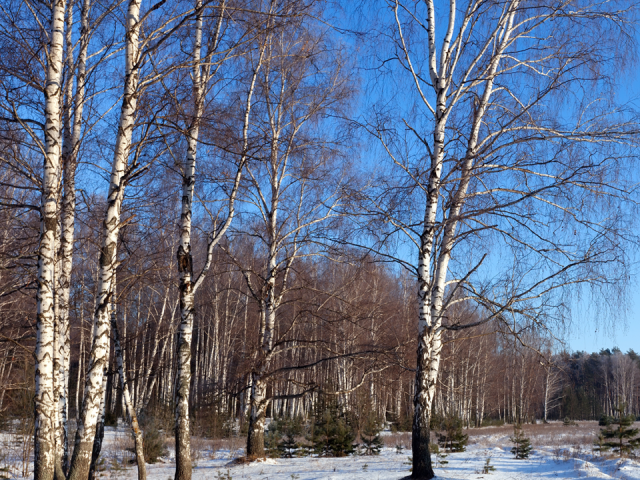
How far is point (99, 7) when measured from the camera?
8547mm

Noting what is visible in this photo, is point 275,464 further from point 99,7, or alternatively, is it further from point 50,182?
point 99,7

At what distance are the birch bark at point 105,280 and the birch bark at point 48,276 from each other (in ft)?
1.06

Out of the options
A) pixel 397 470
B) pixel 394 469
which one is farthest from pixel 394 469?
pixel 397 470

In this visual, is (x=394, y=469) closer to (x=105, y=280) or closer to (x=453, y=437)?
(x=453, y=437)

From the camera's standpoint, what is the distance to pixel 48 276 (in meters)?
5.65

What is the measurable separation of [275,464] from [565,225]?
729 centimetres

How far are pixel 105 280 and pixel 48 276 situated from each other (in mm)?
599

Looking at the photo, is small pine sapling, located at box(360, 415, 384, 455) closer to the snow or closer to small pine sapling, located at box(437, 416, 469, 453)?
the snow

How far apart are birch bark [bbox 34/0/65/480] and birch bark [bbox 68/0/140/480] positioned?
1.06ft

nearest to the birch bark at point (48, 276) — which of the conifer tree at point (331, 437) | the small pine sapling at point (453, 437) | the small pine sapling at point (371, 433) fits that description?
the conifer tree at point (331, 437)

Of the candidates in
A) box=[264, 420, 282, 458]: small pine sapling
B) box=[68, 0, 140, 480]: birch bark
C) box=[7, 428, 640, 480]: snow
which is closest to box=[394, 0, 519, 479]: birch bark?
box=[7, 428, 640, 480]: snow

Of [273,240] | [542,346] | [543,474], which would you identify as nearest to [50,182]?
[273,240]

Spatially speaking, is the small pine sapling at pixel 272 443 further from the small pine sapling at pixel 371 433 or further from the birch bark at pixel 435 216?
the birch bark at pixel 435 216

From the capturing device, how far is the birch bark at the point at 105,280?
5602 millimetres
